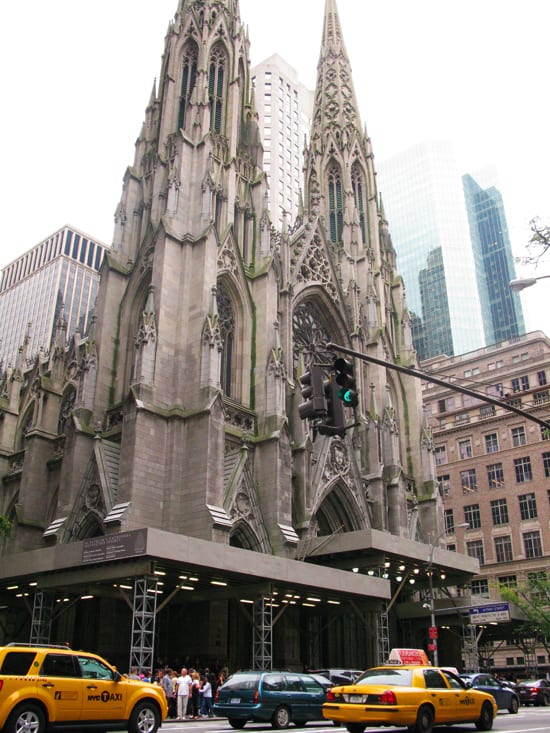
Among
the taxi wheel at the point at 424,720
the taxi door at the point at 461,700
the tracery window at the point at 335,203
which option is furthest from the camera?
the tracery window at the point at 335,203

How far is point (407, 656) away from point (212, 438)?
1309 centimetres

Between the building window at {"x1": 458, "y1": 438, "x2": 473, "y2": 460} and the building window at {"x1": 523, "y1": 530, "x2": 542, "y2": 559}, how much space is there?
9844 millimetres

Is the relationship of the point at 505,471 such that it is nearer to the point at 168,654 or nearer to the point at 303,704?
the point at 168,654

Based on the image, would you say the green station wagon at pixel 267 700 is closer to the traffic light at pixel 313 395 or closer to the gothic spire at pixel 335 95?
the traffic light at pixel 313 395

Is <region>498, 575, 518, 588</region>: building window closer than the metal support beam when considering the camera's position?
No

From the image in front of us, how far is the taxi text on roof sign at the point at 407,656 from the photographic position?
23083 millimetres

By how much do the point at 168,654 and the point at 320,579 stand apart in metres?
8.76

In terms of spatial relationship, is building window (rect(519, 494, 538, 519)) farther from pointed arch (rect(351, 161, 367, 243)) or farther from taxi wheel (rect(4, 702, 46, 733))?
taxi wheel (rect(4, 702, 46, 733))

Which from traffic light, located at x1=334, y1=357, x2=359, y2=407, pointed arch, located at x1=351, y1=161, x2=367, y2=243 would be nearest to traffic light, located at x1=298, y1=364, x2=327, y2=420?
traffic light, located at x1=334, y1=357, x2=359, y2=407

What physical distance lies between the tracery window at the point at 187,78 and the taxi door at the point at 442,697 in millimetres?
38507

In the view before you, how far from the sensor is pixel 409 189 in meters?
126

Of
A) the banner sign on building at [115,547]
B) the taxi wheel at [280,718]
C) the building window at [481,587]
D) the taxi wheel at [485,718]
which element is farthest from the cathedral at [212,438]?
the building window at [481,587]

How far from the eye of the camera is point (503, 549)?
62.0m

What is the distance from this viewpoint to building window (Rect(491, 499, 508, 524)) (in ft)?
207
